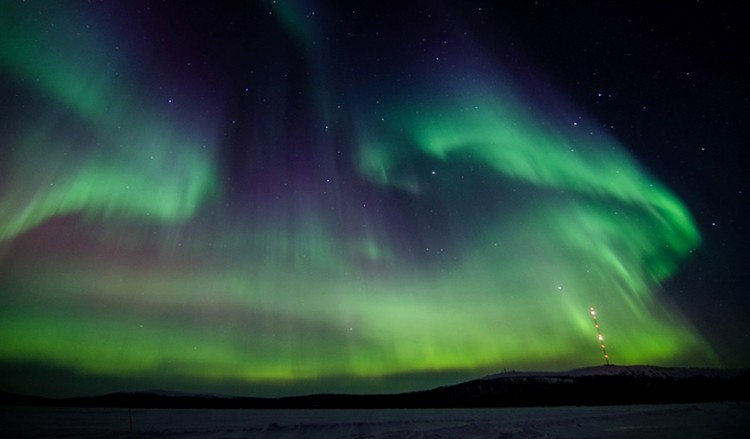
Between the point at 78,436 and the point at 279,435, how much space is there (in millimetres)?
9719

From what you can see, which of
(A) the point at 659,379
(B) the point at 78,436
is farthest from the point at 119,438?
(A) the point at 659,379

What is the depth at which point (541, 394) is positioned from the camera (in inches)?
4739

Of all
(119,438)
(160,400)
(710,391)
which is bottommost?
(710,391)

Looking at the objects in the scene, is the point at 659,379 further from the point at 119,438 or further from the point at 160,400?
the point at 160,400

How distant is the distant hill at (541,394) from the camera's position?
90812 millimetres

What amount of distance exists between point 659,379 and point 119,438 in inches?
5915

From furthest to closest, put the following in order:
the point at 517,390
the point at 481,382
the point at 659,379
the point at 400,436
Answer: the point at 481,382, the point at 517,390, the point at 659,379, the point at 400,436

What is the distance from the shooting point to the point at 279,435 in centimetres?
1953

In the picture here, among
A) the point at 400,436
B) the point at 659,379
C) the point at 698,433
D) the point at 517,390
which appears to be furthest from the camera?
the point at 517,390

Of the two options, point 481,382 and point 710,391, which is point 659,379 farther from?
point 481,382

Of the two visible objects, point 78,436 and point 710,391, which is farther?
point 710,391

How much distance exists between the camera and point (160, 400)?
443 ft

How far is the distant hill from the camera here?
9081 cm

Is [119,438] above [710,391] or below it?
above
